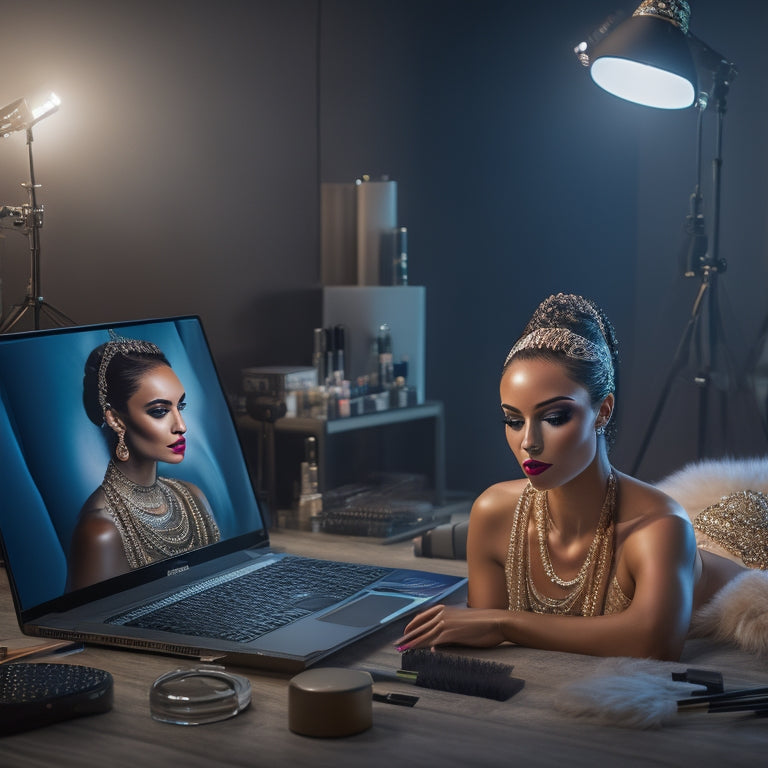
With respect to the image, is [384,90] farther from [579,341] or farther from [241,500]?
[579,341]

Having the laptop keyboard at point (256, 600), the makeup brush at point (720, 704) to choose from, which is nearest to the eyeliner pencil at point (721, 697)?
the makeup brush at point (720, 704)

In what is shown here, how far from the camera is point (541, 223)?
3.01m

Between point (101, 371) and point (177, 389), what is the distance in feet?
0.51

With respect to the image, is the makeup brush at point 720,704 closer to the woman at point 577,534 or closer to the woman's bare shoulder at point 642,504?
the woman at point 577,534

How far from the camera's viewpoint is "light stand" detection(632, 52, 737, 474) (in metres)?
2.76

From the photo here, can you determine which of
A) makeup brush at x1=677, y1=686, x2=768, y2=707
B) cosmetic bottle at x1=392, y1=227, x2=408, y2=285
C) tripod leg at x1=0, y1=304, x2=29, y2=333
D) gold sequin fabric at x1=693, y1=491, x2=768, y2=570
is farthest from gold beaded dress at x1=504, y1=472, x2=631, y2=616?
cosmetic bottle at x1=392, y1=227, x2=408, y2=285

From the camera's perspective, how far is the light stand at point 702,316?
2758 mm

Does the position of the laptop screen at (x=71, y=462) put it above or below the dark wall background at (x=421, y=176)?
below

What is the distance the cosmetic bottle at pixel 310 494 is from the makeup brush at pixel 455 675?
0.83 metres

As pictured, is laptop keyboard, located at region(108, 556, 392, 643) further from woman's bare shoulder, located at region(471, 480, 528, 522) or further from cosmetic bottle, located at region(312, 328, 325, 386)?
cosmetic bottle, located at region(312, 328, 325, 386)

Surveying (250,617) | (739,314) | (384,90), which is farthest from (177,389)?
(739,314)

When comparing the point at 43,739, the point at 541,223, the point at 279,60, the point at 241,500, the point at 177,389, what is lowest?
the point at 43,739

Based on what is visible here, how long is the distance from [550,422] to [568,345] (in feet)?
0.32

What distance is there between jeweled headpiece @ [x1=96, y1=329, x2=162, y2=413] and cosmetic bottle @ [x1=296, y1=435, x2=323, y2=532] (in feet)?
1.89
